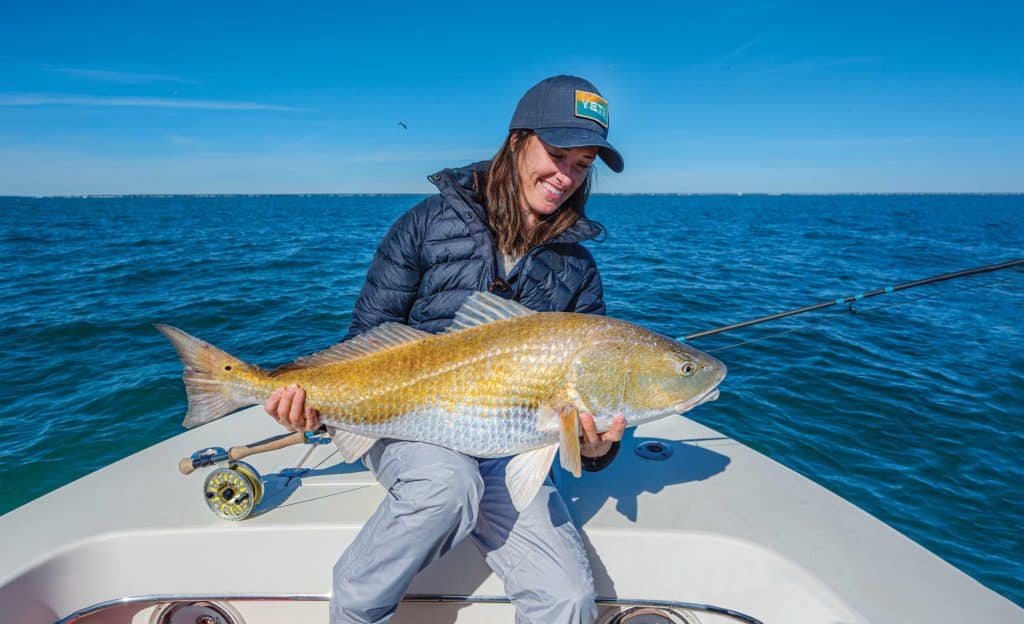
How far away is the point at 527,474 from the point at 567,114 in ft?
6.12

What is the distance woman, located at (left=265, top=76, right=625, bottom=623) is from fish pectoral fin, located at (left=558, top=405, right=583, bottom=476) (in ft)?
0.30

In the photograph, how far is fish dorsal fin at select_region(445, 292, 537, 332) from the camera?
270 cm

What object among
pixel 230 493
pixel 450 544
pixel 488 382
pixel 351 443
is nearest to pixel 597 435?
pixel 488 382

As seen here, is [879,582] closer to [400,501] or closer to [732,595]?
[732,595]

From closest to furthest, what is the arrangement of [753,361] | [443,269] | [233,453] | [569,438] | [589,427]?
A: 1. [569,438]
2. [589,427]
3. [233,453]
4. [443,269]
5. [753,361]

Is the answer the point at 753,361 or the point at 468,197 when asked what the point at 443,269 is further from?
the point at 753,361

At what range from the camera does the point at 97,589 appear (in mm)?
2650

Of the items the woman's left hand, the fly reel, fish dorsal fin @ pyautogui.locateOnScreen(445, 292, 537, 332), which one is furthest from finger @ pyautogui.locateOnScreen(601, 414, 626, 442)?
the fly reel

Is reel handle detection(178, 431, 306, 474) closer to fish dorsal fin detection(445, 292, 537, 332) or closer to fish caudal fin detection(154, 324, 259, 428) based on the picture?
fish caudal fin detection(154, 324, 259, 428)

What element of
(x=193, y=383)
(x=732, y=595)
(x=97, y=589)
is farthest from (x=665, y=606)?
(x=97, y=589)

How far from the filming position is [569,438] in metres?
2.49

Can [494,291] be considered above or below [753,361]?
above

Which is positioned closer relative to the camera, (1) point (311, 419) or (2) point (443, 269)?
(1) point (311, 419)

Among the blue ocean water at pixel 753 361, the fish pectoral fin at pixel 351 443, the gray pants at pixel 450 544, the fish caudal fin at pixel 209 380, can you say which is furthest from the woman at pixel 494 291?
the blue ocean water at pixel 753 361
